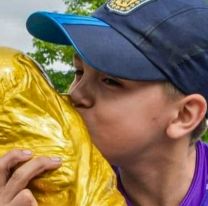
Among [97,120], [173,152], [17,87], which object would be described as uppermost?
[17,87]

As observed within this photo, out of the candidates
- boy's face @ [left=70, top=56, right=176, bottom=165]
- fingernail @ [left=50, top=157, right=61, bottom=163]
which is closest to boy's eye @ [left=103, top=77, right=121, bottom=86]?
boy's face @ [left=70, top=56, right=176, bottom=165]

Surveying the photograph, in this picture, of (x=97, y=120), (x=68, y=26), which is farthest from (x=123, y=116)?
(x=68, y=26)

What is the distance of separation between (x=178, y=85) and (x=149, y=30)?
0.21 metres

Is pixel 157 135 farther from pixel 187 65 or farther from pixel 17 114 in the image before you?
pixel 17 114

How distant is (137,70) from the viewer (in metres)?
1.92

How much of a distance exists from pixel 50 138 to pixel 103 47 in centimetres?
39

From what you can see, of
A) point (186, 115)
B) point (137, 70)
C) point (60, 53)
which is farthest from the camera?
point (60, 53)

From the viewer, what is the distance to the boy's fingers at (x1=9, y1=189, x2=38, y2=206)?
169cm

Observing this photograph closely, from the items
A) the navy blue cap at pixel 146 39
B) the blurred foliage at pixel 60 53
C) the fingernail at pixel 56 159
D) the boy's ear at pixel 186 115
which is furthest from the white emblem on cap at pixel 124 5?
the blurred foliage at pixel 60 53

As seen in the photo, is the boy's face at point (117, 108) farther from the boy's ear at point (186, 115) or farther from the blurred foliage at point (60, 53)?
the blurred foliage at point (60, 53)

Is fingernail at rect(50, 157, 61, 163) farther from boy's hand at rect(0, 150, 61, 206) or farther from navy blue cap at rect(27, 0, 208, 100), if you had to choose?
navy blue cap at rect(27, 0, 208, 100)

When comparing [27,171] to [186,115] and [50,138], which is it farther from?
[186,115]

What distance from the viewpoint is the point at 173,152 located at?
2.15 metres

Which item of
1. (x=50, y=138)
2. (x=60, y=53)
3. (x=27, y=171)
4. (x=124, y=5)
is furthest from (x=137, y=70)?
(x=60, y=53)
